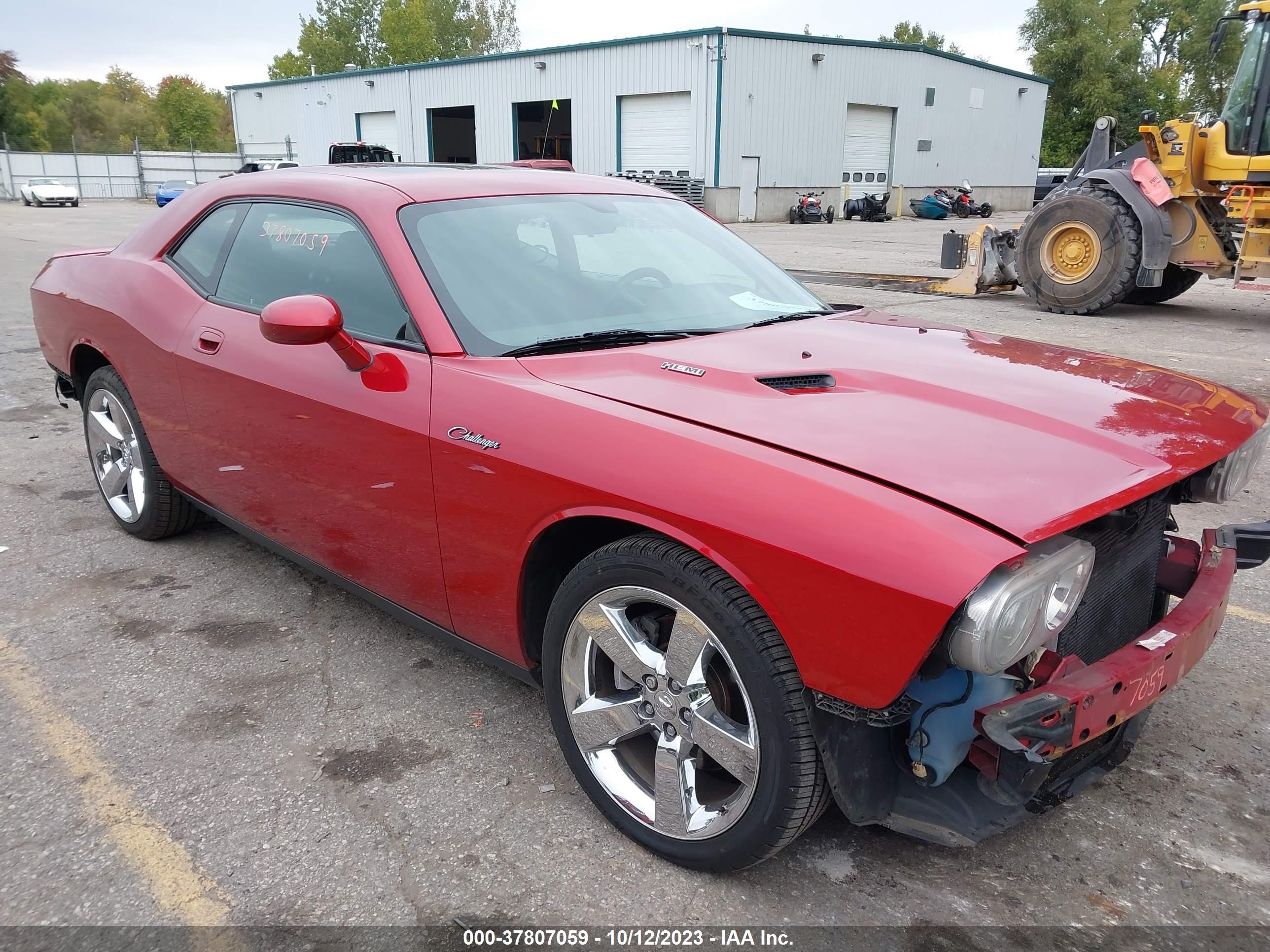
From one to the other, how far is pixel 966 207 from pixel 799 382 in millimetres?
34795

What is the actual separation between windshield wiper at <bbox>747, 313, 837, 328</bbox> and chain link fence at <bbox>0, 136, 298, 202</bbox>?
4433cm

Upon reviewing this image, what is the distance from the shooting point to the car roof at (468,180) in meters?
3.03

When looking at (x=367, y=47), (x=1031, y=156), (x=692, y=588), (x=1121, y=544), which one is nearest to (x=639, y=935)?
(x=692, y=588)

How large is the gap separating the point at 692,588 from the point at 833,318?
1.55 meters

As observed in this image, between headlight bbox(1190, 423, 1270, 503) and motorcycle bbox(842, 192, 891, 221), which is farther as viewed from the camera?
motorcycle bbox(842, 192, 891, 221)

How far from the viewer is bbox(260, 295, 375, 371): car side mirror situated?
2486 millimetres

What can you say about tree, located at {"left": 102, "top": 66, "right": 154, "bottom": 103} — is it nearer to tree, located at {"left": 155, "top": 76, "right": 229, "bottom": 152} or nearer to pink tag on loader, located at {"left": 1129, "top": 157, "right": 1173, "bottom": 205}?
tree, located at {"left": 155, "top": 76, "right": 229, "bottom": 152}

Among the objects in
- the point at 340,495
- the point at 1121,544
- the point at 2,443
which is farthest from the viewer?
the point at 2,443

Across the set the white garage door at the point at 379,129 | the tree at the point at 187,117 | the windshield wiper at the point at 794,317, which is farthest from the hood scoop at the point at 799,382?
the tree at the point at 187,117

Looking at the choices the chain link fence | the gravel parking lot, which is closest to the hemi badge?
the gravel parking lot

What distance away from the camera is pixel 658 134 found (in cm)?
3098

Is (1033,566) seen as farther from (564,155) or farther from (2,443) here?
(564,155)

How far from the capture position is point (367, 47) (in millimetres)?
73438

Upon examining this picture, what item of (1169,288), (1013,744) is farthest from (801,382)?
(1169,288)
